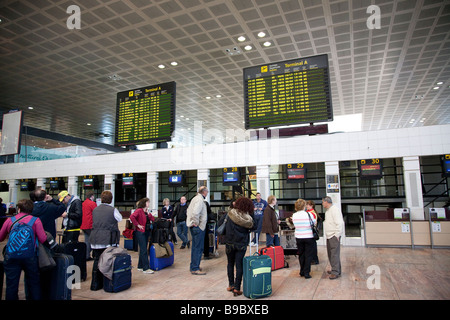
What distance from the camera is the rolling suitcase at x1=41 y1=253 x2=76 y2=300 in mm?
4066

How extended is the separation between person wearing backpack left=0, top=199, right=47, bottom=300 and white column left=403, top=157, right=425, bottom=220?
32.0 feet

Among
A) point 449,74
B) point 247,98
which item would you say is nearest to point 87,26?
point 247,98

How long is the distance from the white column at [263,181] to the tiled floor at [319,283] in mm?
3517

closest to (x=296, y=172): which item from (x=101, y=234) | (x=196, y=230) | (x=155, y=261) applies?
(x=196, y=230)

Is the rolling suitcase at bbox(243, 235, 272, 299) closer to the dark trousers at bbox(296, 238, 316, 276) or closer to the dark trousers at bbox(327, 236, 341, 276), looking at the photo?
the dark trousers at bbox(296, 238, 316, 276)

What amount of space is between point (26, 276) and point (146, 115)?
6.68m

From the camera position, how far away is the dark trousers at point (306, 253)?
5.51m

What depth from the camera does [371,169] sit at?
9.76 metres

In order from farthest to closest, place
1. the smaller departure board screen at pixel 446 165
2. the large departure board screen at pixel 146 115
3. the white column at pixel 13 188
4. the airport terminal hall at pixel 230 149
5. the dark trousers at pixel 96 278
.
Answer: the white column at pixel 13 188, the large departure board screen at pixel 146 115, the smaller departure board screen at pixel 446 165, the dark trousers at pixel 96 278, the airport terminal hall at pixel 230 149

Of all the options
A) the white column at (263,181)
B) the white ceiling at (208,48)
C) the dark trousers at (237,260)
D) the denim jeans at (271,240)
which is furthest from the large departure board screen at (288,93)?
the dark trousers at (237,260)

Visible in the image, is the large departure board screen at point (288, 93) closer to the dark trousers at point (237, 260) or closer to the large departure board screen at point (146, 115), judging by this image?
the large departure board screen at point (146, 115)

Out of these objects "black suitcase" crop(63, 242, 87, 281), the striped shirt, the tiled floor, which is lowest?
the tiled floor

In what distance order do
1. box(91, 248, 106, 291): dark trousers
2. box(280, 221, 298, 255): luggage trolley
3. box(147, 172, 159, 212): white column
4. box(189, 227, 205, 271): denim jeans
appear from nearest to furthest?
box(91, 248, 106, 291): dark trousers
box(189, 227, 205, 271): denim jeans
box(280, 221, 298, 255): luggage trolley
box(147, 172, 159, 212): white column

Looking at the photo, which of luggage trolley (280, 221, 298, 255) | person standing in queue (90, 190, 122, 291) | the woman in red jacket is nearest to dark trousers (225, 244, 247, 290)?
person standing in queue (90, 190, 122, 291)
